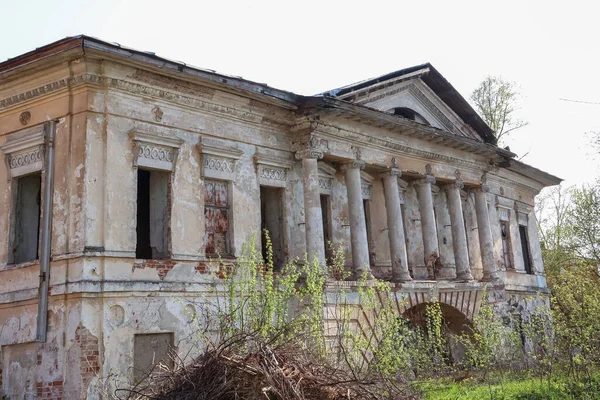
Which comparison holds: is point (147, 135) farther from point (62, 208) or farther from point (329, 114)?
point (329, 114)

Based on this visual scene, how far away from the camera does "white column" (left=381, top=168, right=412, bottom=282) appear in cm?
1377

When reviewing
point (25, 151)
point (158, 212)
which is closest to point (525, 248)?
point (158, 212)

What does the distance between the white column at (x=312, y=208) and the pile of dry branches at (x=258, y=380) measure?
6.11 meters

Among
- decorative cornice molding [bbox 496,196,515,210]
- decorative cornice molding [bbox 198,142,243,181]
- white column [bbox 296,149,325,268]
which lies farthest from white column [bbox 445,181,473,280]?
decorative cornice molding [bbox 198,142,243,181]

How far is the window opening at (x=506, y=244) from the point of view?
1897 cm

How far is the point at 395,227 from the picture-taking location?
13984mm

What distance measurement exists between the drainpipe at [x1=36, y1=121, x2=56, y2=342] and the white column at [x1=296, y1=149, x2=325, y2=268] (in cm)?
471

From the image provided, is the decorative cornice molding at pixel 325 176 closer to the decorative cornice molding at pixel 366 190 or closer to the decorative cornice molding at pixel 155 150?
the decorative cornice molding at pixel 366 190

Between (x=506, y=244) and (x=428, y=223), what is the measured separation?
17.5ft

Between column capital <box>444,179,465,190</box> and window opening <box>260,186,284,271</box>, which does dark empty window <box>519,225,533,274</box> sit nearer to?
column capital <box>444,179,465,190</box>

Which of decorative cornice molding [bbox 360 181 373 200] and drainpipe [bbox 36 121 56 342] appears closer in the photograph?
drainpipe [bbox 36 121 56 342]

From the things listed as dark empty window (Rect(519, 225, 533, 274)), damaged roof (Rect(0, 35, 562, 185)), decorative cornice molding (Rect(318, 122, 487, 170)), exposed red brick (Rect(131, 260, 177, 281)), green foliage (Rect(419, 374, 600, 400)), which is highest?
damaged roof (Rect(0, 35, 562, 185))

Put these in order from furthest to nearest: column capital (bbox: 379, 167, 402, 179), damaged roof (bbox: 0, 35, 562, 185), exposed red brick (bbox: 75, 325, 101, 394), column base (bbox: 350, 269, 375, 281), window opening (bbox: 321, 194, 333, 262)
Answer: column capital (bbox: 379, 167, 402, 179) → window opening (bbox: 321, 194, 333, 262) → column base (bbox: 350, 269, 375, 281) → damaged roof (bbox: 0, 35, 562, 185) → exposed red brick (bbox: 75, 325, 101, 394)

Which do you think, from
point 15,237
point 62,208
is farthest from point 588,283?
point 15,237
